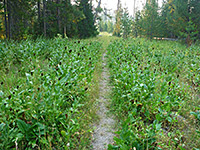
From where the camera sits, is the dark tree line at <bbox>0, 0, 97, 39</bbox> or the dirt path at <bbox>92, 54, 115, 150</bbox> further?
the dark tree line at <bbox>0, 0, 97, 39</bbox>

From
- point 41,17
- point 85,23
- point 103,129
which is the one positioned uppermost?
point 85,23

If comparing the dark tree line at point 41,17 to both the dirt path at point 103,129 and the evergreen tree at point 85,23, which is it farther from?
the dirt path at point 103,129

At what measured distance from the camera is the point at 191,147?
2.85 metres

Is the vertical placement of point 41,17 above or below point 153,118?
above

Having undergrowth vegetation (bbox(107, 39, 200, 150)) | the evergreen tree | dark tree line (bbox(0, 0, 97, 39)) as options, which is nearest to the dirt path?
undergrowth vegetation (bbox(107, 39, 200, 150))

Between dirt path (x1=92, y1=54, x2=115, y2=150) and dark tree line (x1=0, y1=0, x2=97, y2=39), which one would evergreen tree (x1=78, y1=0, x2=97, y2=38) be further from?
dirt path (x1=92, y1=54, x2=115, y2=150)

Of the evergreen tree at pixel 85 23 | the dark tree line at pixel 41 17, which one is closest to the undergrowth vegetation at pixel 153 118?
the dark tree line at pixel 41 17

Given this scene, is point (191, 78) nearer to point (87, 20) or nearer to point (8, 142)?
point (8, 142)

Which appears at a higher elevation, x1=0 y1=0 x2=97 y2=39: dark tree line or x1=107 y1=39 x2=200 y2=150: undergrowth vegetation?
x1=0 y1=0 x2=97 y2=39: dark tree line

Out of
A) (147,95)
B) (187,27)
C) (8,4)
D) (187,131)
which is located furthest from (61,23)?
(187,131)

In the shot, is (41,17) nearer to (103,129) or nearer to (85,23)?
(85,23)

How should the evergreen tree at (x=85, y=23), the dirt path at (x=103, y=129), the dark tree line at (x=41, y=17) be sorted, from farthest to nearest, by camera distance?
1. the evergreen tree at (x=85, y=23)
2. the dark tree line at (x=41, y=17)
3. the dirt path at (x=103, y=129)

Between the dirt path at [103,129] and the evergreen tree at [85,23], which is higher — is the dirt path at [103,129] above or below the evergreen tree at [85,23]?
below

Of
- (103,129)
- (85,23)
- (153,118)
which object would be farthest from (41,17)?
(153,118)
